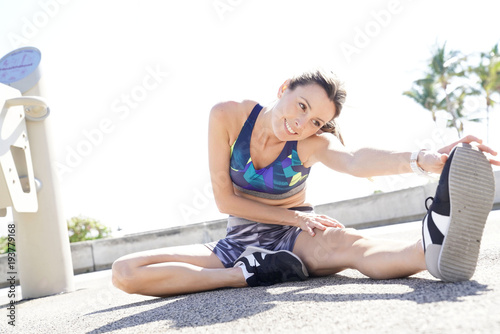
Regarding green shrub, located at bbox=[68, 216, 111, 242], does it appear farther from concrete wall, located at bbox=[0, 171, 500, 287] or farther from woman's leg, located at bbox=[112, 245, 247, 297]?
woman's leg, located at bbox=[112, 245, 247, 297]

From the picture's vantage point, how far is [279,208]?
2.46 metres

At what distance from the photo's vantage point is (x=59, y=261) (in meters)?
3.62

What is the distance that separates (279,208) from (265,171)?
0.21 meters

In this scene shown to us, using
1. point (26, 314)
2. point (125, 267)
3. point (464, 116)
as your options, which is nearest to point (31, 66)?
point (26, 314)

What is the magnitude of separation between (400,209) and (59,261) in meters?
6.51

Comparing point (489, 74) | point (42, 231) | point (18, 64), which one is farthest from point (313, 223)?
point (489, 74)

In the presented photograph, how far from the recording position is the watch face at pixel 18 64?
3.72 meters

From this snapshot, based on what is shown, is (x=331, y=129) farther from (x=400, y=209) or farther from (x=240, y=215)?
(x=400, y=209)

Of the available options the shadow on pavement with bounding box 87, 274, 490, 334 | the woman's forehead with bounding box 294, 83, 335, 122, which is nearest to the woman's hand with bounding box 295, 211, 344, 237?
the shadow on pavement with bounding box 87, 274, 490, 334

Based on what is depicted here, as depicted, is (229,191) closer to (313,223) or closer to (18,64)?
(313,223)

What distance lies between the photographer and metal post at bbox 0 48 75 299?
353 centimetres

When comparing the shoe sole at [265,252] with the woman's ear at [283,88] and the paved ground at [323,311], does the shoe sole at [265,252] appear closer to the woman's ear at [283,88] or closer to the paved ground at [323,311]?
the paved ground at [323,311]

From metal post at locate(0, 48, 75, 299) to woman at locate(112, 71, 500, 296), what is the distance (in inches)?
57.5

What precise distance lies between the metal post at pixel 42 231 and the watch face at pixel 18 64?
93mm
